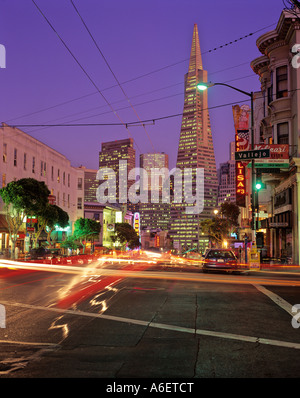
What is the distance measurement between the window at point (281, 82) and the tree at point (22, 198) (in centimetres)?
2508

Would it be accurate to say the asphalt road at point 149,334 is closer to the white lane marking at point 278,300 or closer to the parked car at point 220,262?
the white lane marking at point 278,300

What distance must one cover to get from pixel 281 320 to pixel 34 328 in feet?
18.3

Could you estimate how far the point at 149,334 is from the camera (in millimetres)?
8234

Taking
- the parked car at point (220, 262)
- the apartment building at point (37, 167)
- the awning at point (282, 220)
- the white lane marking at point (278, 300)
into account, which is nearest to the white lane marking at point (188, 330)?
the white lane marking at point (278, 300)

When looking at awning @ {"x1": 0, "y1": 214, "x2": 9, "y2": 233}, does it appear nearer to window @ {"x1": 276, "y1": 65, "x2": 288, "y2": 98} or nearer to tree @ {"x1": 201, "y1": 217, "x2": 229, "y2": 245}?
window @ {"x1": 276, "y1": 65, "x2": 288, "y2": 98}

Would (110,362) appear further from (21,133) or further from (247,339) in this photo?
(21,133)

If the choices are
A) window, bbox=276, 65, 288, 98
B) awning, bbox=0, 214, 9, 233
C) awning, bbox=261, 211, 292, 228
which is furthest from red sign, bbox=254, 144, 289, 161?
awning, bbox=0, 214, 9, 233

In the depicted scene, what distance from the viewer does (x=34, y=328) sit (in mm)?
8773

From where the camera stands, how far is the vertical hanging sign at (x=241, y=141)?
46344mm

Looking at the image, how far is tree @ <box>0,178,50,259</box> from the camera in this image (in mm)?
41094

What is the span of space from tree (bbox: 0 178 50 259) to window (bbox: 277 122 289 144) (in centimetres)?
2408

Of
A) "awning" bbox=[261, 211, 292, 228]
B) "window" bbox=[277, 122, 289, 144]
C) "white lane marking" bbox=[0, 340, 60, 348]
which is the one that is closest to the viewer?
"white lane marking" bbox=[0, 340, 60, 348]

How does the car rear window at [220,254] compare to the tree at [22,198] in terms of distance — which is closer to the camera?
the car rear window at [220,254]
